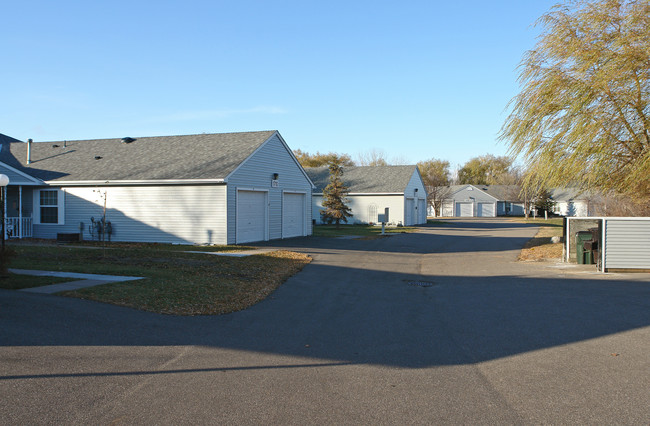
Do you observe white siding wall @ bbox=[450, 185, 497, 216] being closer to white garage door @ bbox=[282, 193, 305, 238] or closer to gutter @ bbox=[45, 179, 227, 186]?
white garage door @ bbox=[282, 193, 305, 238]

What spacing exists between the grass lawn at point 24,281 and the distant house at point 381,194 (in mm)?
34343

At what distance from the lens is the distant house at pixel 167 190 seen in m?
20.9

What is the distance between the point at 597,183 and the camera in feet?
61.1

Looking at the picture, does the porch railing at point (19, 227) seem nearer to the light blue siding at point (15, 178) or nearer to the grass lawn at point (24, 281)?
the light blue siding at point (15, 178)

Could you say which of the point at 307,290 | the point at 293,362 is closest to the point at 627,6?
the point at 307,290

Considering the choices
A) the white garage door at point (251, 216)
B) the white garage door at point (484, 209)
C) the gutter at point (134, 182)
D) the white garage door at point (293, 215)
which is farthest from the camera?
the white garage door at point (484, 209)

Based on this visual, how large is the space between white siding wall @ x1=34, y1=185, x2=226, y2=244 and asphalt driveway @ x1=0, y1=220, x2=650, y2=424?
1042cm

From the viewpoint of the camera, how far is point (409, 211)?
1786 inches

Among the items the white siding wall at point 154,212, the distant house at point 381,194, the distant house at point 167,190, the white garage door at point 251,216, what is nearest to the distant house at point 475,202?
the distant house at point 381,194

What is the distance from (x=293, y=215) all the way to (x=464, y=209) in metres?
59.5

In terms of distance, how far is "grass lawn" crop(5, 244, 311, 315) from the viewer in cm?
907

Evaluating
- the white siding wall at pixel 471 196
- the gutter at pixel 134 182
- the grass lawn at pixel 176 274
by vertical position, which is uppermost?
the white siding wall at pixel 471 196

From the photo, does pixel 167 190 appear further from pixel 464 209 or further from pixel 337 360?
pixel 464 209

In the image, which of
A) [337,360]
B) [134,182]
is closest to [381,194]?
[134,182]
